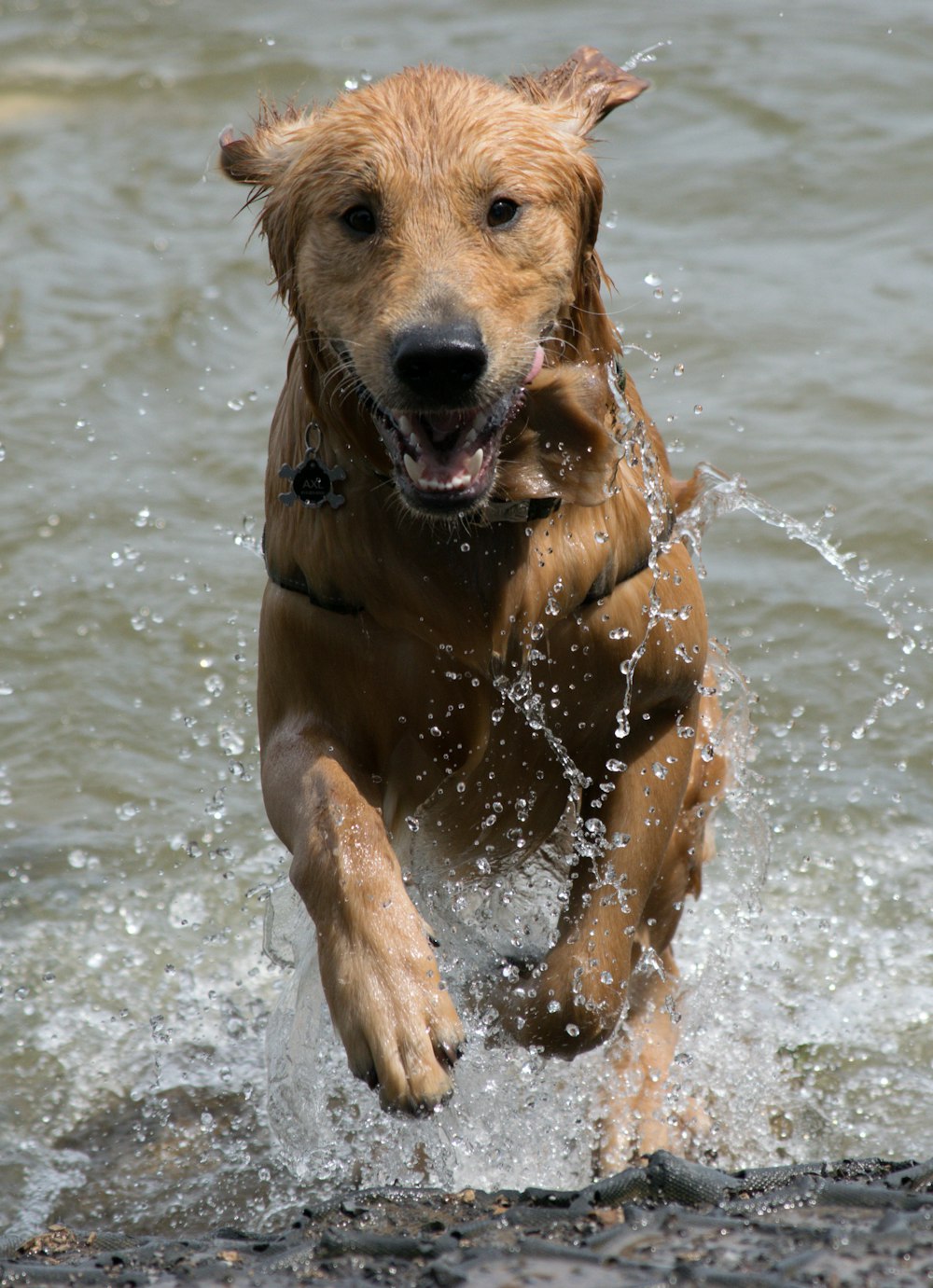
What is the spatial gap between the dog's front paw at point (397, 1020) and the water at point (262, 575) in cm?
102

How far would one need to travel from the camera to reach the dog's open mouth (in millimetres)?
3311

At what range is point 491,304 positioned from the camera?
3.25 metres

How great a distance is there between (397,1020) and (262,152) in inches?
73.0

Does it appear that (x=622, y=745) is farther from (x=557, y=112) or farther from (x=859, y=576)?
(x=859, y=576)

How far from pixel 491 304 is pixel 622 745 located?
1123mm

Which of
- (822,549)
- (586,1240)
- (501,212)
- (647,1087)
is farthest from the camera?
(822,549)

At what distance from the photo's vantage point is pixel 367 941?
323cm

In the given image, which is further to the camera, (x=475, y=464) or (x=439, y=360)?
(x=475, y=464)

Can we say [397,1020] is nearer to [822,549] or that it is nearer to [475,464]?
[475,464]

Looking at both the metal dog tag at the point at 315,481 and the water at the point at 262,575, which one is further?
the water at the point at 262,575

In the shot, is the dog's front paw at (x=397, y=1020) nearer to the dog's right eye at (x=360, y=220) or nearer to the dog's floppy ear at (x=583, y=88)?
the dog's right eye at (x=360, y=220)

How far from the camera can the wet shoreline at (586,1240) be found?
2.90 m

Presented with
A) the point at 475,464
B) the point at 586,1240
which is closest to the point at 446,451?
the point at 475,464

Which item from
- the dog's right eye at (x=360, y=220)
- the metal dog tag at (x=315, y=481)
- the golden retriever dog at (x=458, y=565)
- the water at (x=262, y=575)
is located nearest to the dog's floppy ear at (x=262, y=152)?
the golden retriever dog at (x=458, y=565)
